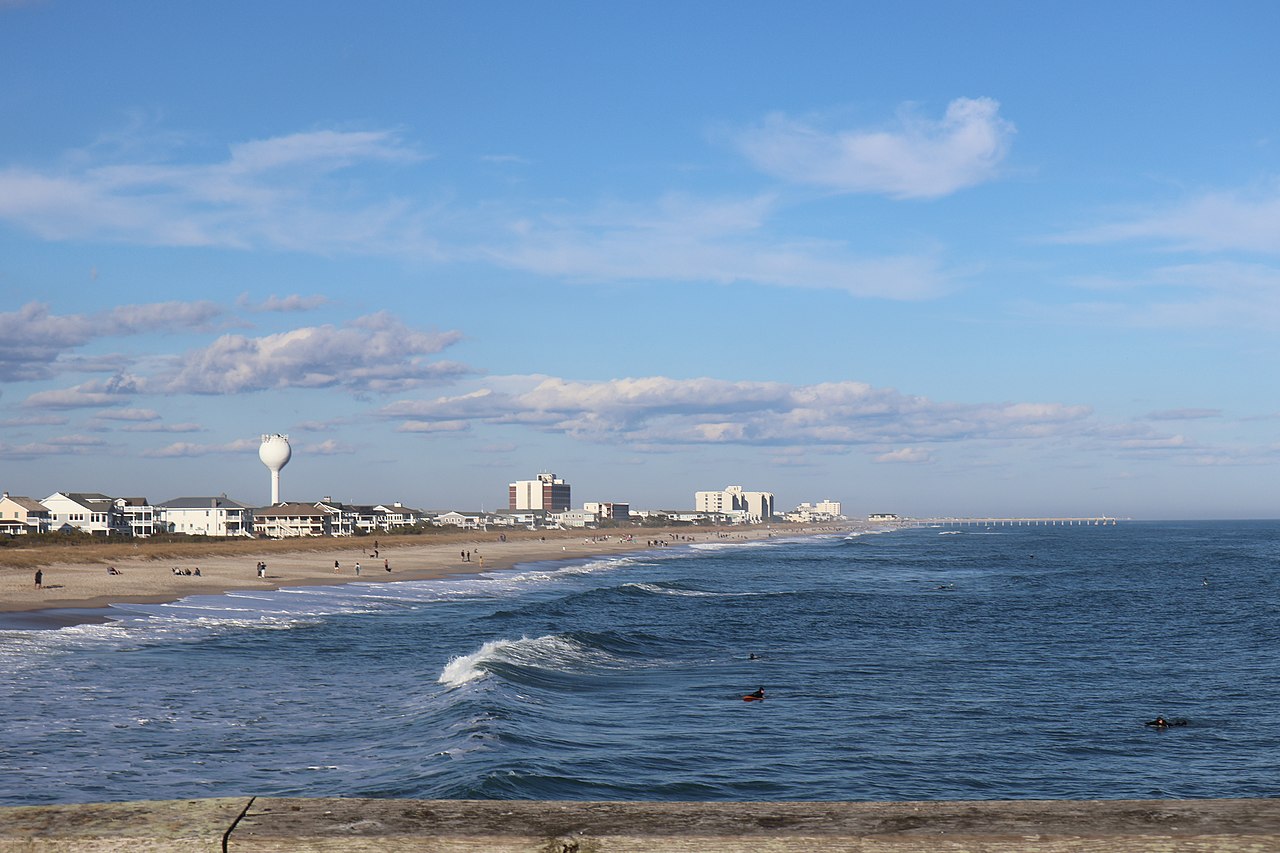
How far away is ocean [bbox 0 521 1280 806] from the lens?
60.0ft

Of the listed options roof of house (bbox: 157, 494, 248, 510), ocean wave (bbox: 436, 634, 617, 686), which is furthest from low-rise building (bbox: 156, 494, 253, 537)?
ocean wave (bbox: 436, 634, 617, 686)

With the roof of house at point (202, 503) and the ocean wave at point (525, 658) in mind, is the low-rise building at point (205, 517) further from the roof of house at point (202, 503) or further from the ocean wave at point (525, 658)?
the ocean wave at point (525, 658)

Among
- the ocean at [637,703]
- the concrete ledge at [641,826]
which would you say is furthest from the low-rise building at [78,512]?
the concrete ledge at [641,826]

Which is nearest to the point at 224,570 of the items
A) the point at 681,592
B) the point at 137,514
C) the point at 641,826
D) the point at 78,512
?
the point at 681,592

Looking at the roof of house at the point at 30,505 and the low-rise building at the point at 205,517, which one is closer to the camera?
the roof of house at the point at 30,505

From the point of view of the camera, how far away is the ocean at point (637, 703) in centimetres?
1830

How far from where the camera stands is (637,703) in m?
26.6

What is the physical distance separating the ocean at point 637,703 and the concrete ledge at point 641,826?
36.0 ft

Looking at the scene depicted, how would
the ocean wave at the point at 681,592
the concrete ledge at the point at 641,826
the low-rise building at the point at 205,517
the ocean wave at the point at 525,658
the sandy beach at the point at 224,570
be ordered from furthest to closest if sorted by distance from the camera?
the low-rise building at the point at 205,517 → the ocean wave at the point at 681,592 → the sandy beach at the point at 224,570 → the ocean wave at the point at 525,658 → the concrete ledge at the point at 641,826

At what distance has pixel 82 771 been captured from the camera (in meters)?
18.0

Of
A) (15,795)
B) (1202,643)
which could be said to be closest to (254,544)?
(1202,643)

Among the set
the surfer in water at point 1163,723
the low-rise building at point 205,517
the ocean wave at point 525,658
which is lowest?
the surfer in water at point 1163,723

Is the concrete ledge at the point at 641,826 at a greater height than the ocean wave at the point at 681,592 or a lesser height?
greater

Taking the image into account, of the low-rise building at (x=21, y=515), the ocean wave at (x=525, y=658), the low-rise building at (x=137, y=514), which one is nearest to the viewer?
the ocean wave at (x=525, y=658)
